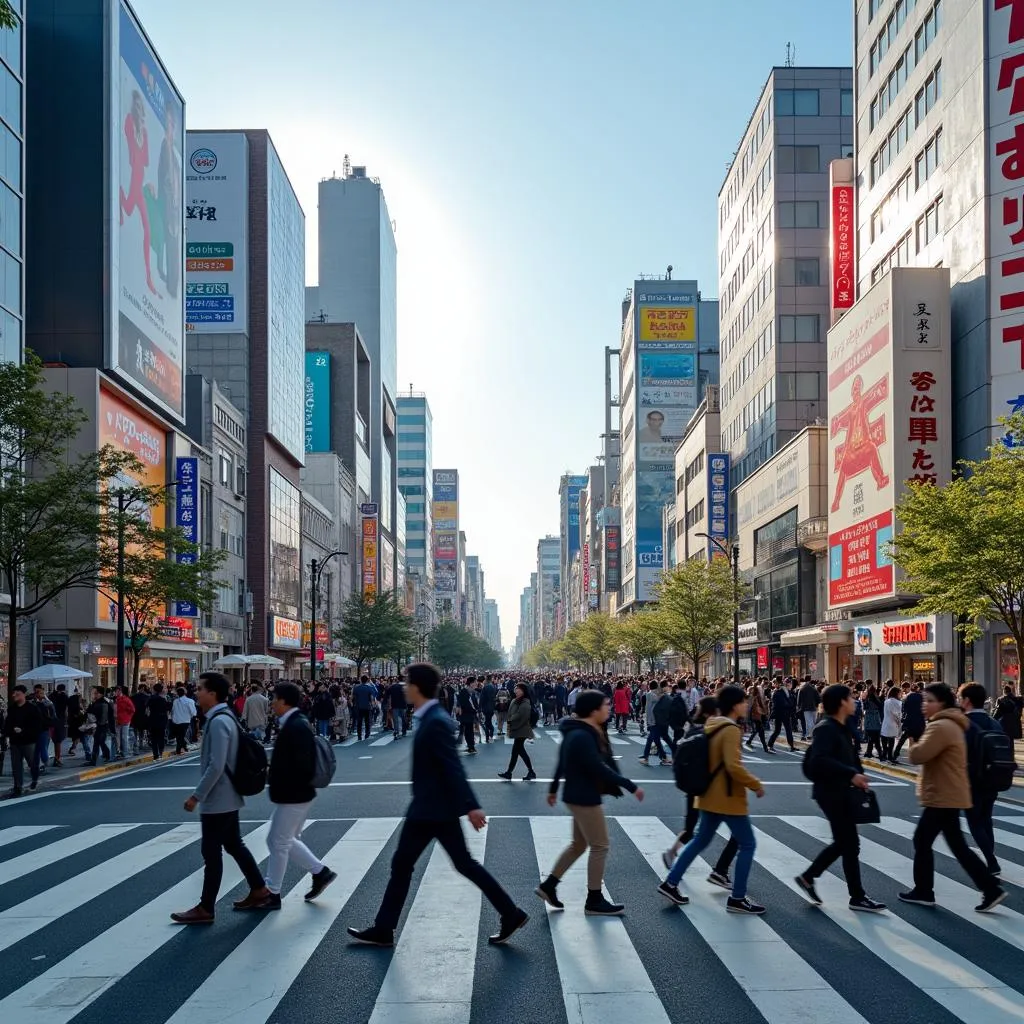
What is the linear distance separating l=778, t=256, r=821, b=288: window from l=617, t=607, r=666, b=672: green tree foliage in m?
18.2

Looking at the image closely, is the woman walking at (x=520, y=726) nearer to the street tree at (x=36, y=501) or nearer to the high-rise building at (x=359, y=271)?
the street tree at (x=36, y=501)

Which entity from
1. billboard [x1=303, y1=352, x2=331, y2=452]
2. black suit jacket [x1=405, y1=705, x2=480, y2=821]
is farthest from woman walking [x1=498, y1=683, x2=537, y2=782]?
billboard [x1=303, y1=352, x2=331, y2=452]

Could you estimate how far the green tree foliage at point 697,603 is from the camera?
168 feet

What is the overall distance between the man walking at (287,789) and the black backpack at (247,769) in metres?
0.10

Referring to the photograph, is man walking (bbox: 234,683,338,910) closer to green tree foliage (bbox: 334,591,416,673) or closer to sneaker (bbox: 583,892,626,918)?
sneaker (bbox: 583,892,626,918)

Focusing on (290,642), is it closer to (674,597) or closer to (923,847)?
(674,597)

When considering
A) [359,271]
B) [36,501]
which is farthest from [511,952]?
[359,271]

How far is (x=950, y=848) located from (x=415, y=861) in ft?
13.7

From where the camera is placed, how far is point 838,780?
8719 mm

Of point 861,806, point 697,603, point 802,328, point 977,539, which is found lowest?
point 861,806

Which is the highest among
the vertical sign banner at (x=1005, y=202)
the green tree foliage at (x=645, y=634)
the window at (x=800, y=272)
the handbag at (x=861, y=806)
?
the window at (x=800, y=272)

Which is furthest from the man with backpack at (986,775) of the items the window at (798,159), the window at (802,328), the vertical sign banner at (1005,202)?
the window at (798,159)

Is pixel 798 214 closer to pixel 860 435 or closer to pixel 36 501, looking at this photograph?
pixel 860 435

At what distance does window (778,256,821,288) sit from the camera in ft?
193
